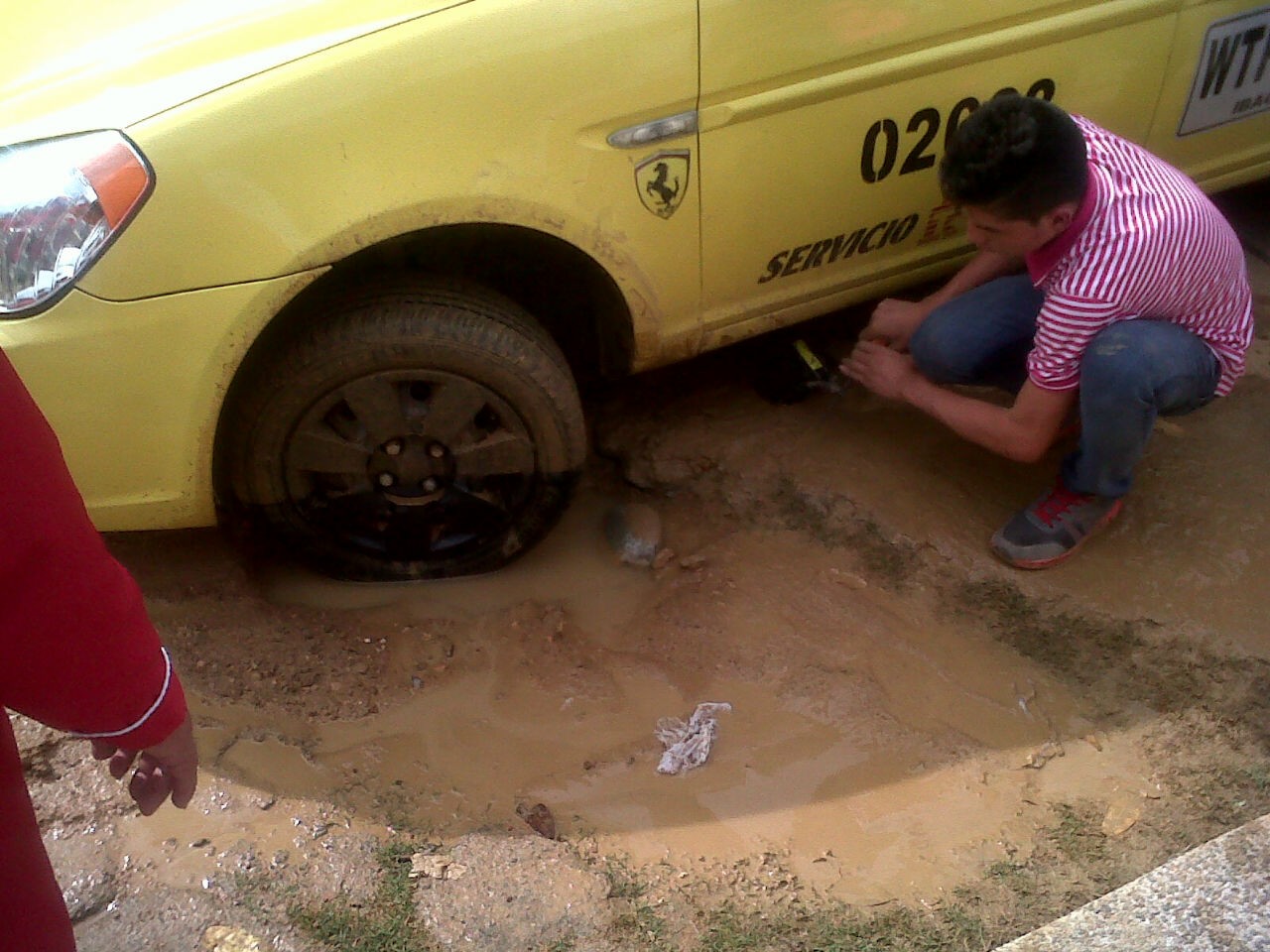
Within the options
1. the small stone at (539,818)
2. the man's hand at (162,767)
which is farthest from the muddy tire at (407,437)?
the man's hand at (162,767)

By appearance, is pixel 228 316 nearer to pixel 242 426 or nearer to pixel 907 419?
pixel 242 426

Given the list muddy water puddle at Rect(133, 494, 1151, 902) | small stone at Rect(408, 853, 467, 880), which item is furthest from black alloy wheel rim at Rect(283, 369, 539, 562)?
small stone at Rect(408, 853, 467, 880)

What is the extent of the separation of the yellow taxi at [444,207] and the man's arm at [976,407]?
20 cm

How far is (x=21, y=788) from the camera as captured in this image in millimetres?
1234

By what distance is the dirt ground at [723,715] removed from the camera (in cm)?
203

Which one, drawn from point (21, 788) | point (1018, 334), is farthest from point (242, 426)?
point (1018, 334)

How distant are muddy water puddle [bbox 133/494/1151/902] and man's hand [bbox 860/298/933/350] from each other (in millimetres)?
688

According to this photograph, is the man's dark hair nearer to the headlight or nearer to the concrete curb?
the concrete curb

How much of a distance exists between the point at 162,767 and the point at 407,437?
120 cm

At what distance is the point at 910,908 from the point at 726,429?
4.94 feet

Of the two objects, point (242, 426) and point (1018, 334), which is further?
point (1018, 334)

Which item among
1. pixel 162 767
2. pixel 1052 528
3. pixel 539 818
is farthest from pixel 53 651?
pixel 1052 528

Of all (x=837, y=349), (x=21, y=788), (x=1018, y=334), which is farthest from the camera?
(x=837, y=349)

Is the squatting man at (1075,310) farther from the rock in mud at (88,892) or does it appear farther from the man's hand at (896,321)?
the rock in mud at (88,892)
